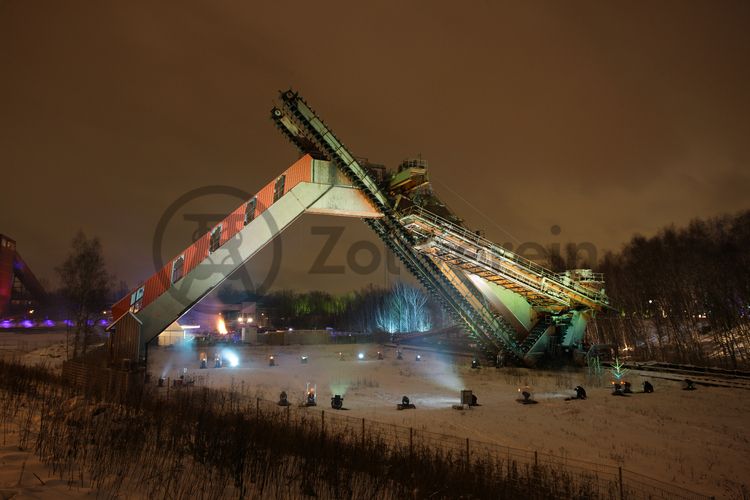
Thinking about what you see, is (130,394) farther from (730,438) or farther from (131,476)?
(730,438)

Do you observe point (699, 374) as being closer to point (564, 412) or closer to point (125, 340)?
point (564, 412)

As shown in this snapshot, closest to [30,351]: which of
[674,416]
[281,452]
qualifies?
[281,452]

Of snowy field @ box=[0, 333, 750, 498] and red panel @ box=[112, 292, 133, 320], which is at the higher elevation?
red panel @ box=[112, 292, 133, 320]

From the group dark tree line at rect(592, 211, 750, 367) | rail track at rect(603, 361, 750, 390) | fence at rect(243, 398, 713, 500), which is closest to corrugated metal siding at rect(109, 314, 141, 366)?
fence at rect(243, 398, 713, 500)

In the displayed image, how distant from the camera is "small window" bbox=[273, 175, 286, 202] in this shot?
21.7 metres

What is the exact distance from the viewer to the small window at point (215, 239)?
818 inches

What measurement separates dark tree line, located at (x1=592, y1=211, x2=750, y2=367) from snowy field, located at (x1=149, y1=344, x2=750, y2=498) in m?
15.2

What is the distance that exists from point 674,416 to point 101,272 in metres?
38.6

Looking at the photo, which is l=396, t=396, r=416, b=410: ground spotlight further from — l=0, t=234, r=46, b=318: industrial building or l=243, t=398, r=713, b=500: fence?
l=0, t=234, r=46, b=318: industrial building

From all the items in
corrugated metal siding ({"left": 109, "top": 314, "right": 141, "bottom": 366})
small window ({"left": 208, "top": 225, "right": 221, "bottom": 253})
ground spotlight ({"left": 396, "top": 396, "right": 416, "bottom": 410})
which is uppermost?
small window ({"left": 208, "top": 225, "right": 221, "bottom": 253})

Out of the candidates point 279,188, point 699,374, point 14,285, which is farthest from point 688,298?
point 14,285

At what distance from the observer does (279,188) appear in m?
22.1

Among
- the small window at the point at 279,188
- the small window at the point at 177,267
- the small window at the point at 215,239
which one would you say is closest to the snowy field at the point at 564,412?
the small window at the point at 177,267

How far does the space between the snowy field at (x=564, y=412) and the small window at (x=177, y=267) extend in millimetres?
4938
